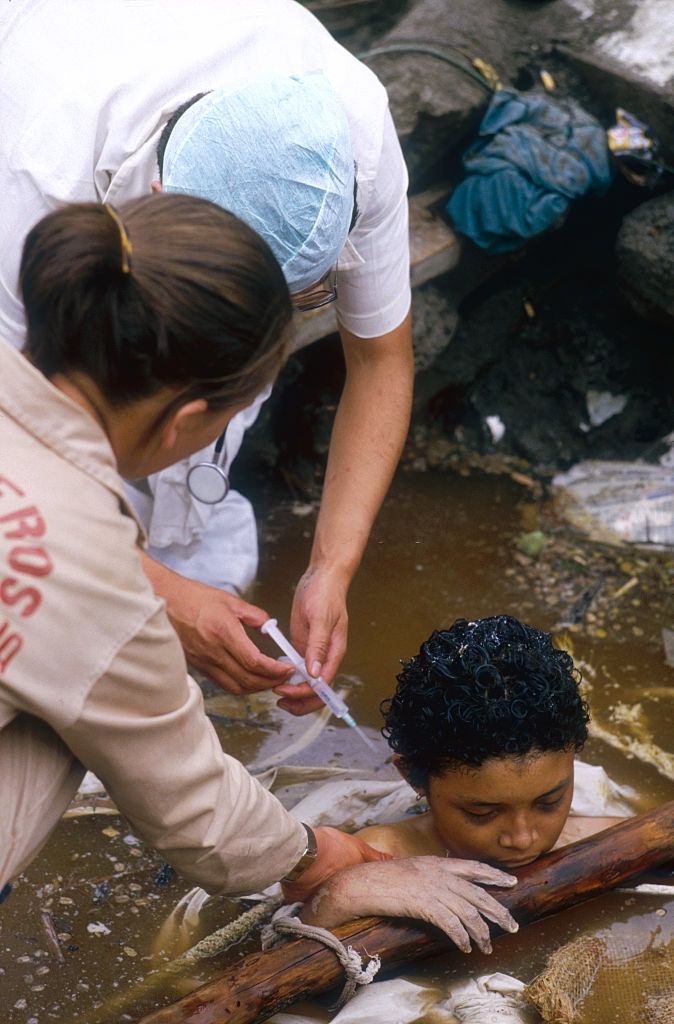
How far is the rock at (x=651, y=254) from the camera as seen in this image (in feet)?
16.2

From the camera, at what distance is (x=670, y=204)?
4.98 metres

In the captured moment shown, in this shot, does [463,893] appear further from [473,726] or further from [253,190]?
[253,190]

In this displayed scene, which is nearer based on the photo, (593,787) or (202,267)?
(202,267)

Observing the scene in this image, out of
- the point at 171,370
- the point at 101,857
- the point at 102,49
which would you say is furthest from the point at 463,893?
the point at 102,49

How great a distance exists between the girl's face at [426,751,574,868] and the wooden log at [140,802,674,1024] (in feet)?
0.24

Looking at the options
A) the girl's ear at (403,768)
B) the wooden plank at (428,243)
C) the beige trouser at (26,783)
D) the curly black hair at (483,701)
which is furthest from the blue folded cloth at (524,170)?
the beige trouser at (26,783)

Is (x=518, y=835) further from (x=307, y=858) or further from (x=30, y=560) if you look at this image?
(x=30, y=560)

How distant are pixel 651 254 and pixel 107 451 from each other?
383 cm

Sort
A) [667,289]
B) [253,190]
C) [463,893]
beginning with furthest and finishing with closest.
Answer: [667,289], [463,893], [253,190]

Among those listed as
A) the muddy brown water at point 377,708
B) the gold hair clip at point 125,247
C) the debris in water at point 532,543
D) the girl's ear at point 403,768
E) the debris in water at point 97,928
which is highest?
the gold hair clip at point 125,247

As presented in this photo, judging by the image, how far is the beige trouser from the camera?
185 centimetres

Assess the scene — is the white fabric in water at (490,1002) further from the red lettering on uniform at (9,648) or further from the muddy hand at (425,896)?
the red lettering on uniform at (9,648)

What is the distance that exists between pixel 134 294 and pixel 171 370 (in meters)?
0.14

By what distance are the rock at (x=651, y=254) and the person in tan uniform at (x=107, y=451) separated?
3.52 m
